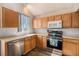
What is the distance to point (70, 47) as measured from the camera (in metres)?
1.79

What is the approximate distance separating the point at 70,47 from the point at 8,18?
5.14 ft

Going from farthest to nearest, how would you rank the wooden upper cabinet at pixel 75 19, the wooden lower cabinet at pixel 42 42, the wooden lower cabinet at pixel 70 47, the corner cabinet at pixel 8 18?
1. the wooden lower cabinet at pixel 42 42
2. the wooden upper cabinet at pixel 75 19
3. the wooden lower cabinet at pixel 70 47
4. the corner cabinet at pixel 8 18

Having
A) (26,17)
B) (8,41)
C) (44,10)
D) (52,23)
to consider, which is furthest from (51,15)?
(8,41)

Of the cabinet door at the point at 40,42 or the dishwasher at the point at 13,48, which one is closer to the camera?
the dishwasher at the point at 13,48

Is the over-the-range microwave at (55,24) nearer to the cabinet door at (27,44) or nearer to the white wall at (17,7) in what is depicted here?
the white wall at (17,7)

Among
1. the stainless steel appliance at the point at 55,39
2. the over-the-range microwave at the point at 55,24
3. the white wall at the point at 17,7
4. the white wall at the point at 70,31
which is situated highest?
the white wall at the point at 17,7

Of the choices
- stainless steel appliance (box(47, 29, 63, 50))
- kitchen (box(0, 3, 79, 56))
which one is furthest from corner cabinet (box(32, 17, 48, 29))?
stainless steel appliance (box(47, 29, 63, 50))

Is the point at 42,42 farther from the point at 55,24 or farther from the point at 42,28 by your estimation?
the point at 55,24

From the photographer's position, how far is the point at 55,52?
1.79 m

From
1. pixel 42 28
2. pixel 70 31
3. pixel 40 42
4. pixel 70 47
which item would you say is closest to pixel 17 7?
pixel 42 28

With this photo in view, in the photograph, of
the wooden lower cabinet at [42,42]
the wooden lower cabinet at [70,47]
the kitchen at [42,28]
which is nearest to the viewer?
the kitchen at [42,28]

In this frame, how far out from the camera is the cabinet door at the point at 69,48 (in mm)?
1718

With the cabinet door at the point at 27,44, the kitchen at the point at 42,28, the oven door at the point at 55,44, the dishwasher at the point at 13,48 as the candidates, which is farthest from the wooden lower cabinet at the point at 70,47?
the dishwasher at the point at 13,48

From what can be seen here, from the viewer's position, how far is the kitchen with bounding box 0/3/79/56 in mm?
1475
